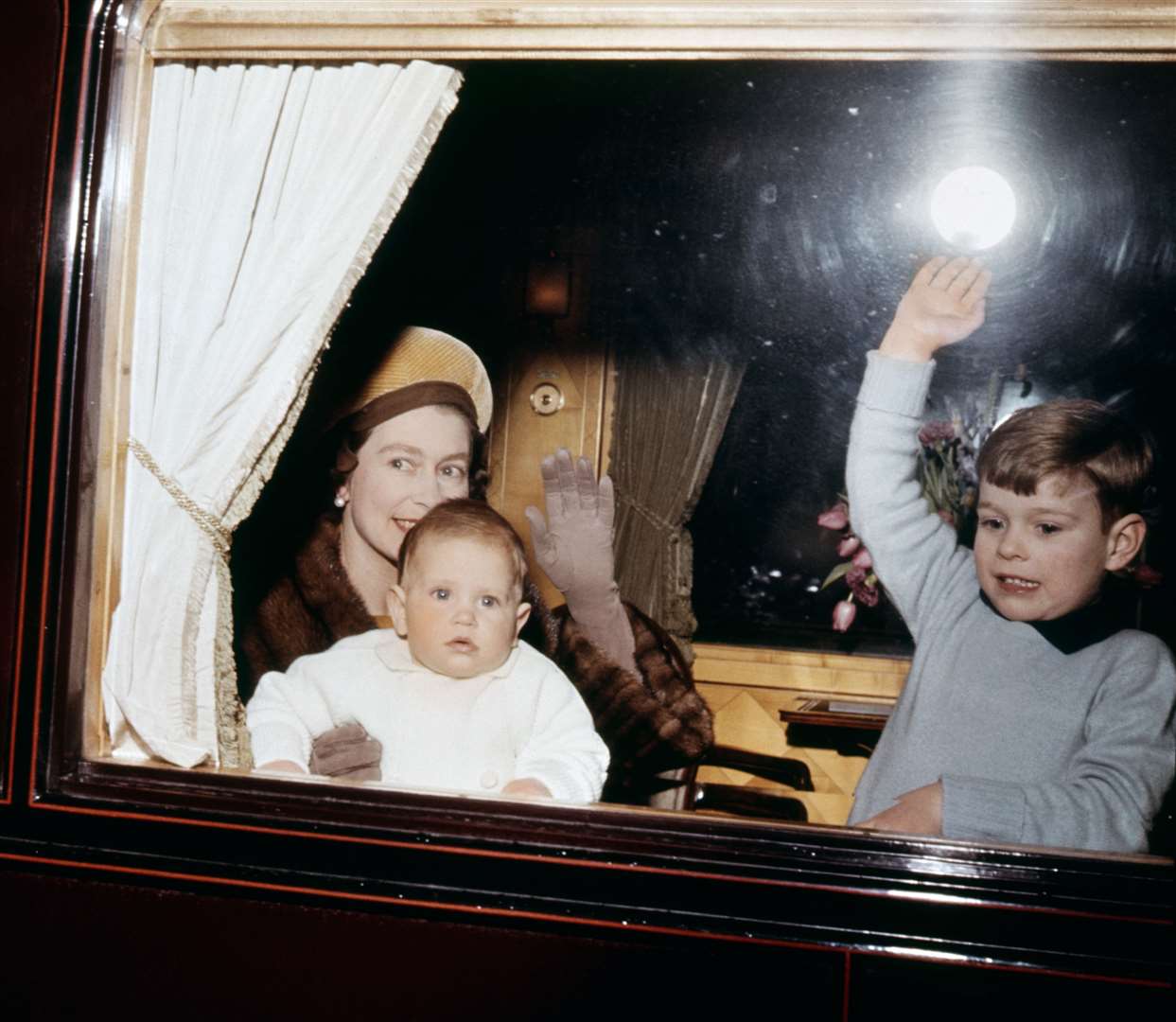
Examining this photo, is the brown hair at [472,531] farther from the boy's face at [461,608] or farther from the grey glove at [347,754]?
the grey glove at [347,754]

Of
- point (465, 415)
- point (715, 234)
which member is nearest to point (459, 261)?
point (465, 415)

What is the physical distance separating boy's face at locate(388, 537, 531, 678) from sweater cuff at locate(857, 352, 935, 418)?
0.80 m

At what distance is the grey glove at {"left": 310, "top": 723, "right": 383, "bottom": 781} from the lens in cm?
200

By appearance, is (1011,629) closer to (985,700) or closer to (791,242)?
(985,700)

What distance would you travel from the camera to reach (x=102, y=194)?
6.37 ft

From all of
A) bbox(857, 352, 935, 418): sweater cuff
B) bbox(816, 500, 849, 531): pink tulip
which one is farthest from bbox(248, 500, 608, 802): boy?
bbox(857, 352, 935, 418): sweater cuff

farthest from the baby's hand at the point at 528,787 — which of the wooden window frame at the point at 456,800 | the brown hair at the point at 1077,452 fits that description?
the brown hair at the point at 1077,452

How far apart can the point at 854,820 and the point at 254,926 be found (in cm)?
115

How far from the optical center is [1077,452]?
1.87m

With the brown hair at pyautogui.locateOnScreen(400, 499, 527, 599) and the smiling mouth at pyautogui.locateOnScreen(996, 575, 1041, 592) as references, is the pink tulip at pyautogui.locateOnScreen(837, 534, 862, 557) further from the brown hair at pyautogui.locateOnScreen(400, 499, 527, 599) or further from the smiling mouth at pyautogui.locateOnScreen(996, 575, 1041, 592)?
the brown hair at pyautogui.locateOnScreen(400, 499, 527, 599)

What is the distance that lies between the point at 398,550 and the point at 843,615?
0.97 meters

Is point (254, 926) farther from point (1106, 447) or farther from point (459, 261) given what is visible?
point (1106, 447)

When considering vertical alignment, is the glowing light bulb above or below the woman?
above

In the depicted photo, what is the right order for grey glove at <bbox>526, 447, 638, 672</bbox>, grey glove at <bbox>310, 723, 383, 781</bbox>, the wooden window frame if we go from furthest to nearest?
grey glove at <bbox>526, 447, 638, 672</bbox> < grey glove at <bbox>310, 723, 383, 781</bbox> < the wooden window frame
